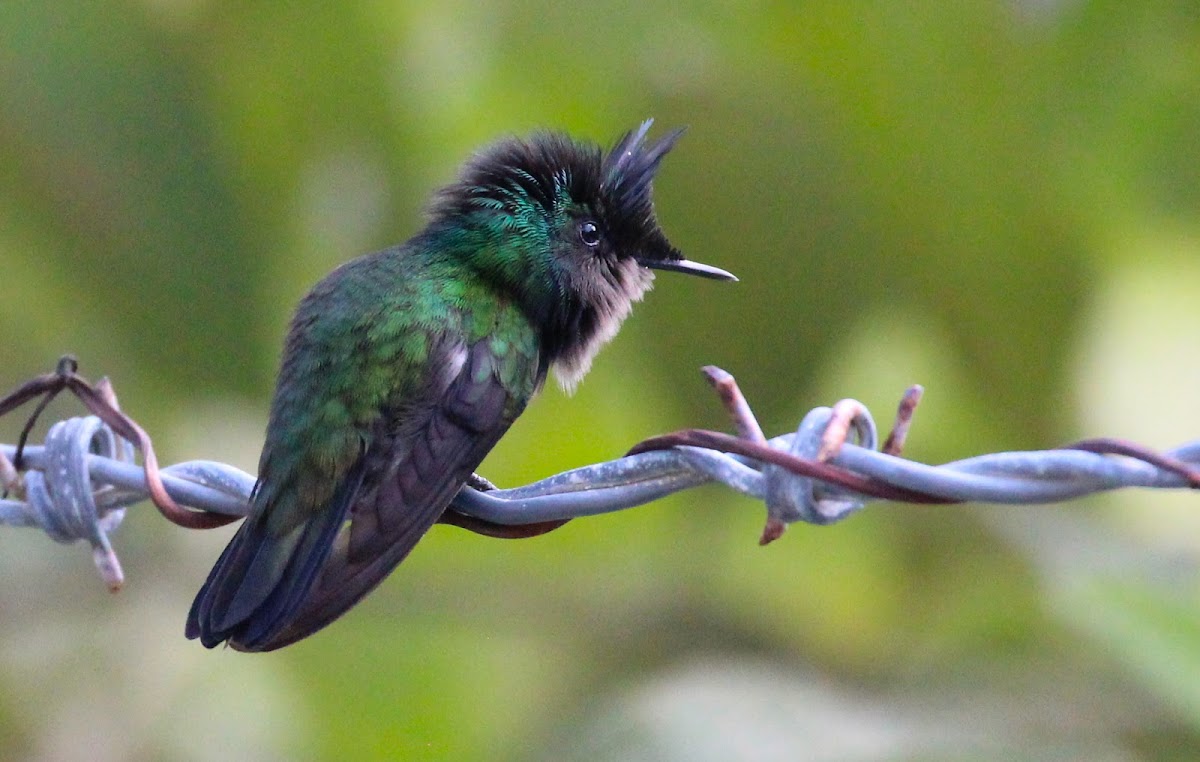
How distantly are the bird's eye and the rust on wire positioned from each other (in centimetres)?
111

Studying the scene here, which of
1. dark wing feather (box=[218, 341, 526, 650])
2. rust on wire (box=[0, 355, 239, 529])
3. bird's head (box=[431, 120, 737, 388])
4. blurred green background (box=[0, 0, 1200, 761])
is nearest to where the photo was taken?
rust on wire (box=[0, 355, 239, 529])

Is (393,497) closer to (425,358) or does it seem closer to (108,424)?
(425,358)

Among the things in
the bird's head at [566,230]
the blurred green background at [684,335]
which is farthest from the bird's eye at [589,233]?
the blurred green background at [684,335]

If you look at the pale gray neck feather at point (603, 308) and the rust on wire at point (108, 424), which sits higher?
the pale gray neck feather at point (603, 308)

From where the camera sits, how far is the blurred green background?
12.8 ft

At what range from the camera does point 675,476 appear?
6.43ft

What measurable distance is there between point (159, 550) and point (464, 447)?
2.40m

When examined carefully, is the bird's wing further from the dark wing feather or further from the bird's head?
the bird's head

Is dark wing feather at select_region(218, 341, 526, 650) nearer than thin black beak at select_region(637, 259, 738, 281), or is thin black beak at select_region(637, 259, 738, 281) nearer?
dark wing feather at select_region(218, 341, 526, 650)

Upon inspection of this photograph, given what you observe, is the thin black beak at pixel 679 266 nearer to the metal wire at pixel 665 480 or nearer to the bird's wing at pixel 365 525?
the bird's wing at pixel 365 525

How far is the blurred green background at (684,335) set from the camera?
3908 millimetres

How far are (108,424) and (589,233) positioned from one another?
1.19 meters

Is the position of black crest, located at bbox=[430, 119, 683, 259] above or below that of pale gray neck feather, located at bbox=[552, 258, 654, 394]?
above

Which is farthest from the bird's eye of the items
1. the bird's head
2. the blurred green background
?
the blurred green background
